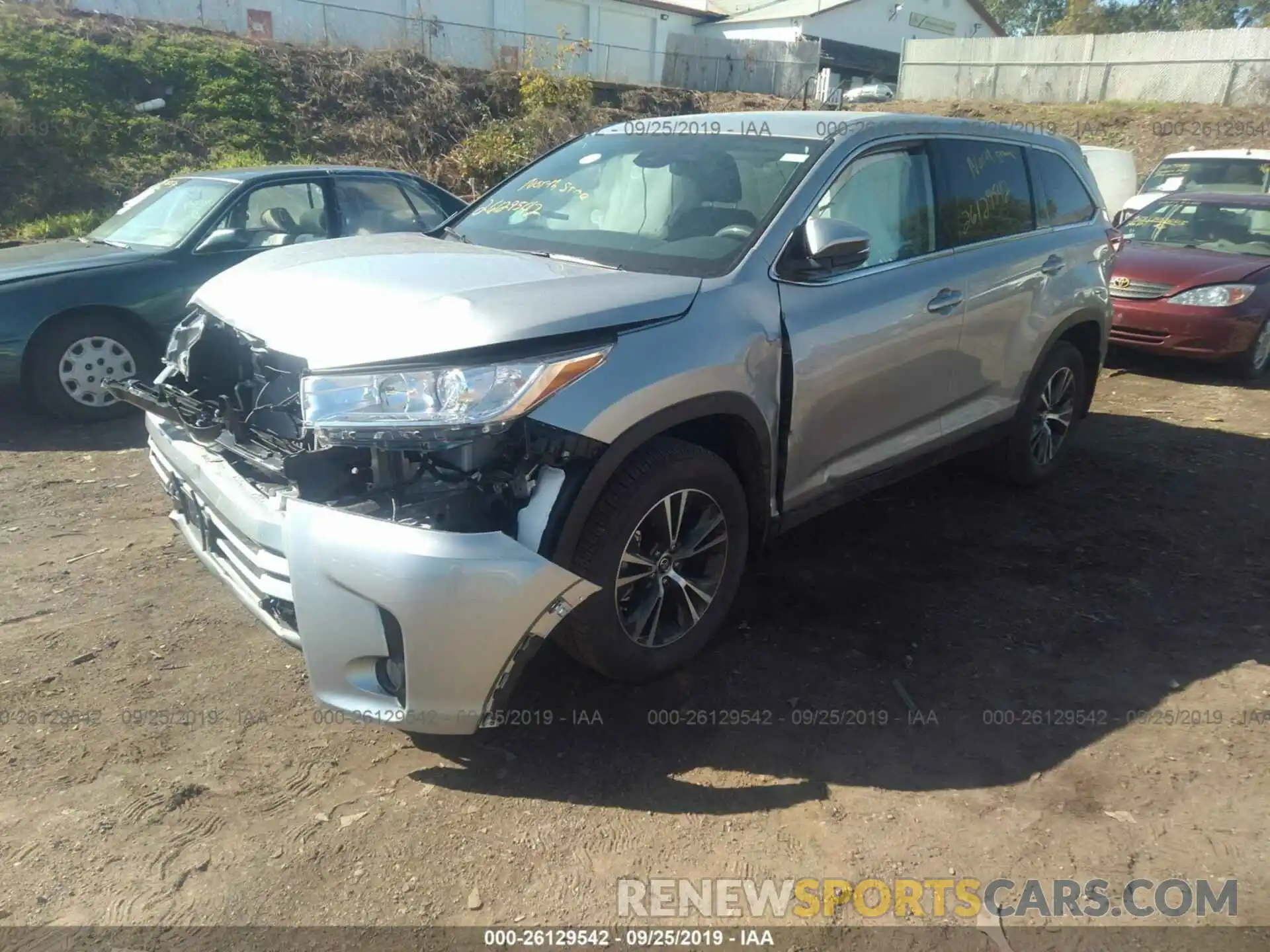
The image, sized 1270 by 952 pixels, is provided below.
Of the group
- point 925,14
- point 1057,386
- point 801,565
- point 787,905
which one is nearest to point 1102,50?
point 925,14

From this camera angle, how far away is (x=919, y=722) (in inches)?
125

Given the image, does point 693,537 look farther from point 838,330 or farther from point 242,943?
point 242,943

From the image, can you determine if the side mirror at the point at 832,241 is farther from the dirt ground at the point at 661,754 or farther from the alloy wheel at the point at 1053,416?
the alloy wheel at the point at 1053,416

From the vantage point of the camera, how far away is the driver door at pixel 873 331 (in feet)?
11.2

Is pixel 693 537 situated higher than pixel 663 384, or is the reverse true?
pixel 663 384

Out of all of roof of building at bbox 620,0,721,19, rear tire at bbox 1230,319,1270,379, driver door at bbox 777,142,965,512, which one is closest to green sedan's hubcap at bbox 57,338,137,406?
driver door at bbox 777,142,965,512

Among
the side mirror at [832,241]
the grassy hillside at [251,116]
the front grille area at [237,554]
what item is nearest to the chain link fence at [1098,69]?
the grassy hillside at [251,116]

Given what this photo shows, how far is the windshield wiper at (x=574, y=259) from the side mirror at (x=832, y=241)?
2.22ft

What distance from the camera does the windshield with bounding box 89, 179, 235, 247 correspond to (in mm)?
6535

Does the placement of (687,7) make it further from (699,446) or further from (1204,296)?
(699,446)

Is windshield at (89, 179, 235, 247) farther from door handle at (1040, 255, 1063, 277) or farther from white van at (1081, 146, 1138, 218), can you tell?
white van at (1081, 146, 1138, 218)

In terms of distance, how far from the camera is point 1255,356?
26.8 feet

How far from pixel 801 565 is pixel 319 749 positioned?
2.27 metres

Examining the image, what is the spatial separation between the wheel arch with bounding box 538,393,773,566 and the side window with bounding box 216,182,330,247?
4616mm
